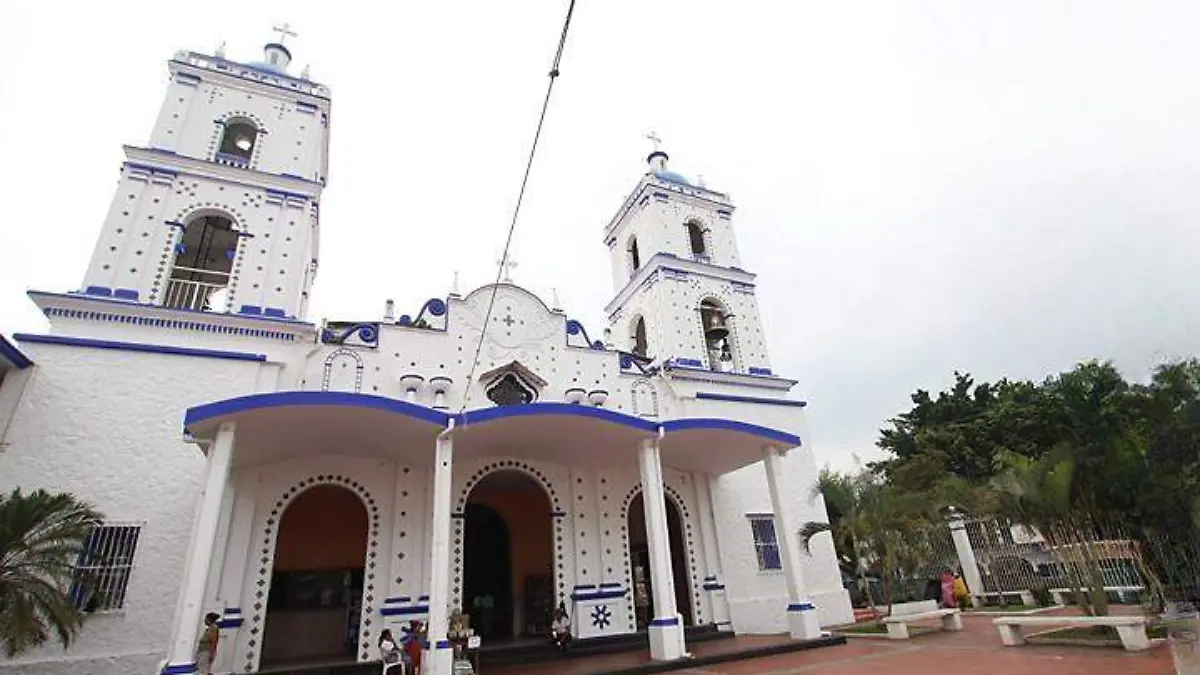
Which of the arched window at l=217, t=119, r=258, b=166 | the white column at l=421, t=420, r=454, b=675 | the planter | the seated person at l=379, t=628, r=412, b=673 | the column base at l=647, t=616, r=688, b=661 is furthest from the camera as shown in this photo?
the arched window at l=217, t=119, r=258, b=166

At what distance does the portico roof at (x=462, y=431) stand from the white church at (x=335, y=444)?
0.16 ft

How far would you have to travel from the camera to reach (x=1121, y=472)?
12555 millimetres

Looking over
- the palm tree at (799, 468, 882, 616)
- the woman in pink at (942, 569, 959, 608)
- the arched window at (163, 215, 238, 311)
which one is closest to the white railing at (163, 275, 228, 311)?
the arched window at (163, 215, 238, 311)

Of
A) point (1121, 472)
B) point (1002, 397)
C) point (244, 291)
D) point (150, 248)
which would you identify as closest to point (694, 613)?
point (1121, 472)

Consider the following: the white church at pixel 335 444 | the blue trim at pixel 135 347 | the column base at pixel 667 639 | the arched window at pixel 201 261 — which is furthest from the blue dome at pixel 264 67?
the column base at pixel 667 639

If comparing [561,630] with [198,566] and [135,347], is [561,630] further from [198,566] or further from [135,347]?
[135,347]

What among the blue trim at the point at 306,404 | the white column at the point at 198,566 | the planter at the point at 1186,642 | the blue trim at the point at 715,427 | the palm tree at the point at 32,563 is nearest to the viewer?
the planter at the point at 1186,642

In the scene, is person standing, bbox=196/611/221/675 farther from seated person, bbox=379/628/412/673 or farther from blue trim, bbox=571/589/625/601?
blue trim, bbox=571/589/625/601

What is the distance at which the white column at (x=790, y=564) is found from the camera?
1055cm

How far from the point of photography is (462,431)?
31.8 feet

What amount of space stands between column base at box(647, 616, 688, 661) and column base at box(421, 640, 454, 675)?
120 inches

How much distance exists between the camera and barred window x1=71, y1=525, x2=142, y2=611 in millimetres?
8430

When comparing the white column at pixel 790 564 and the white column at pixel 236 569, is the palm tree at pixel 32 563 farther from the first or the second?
the white column at pixel 790 564

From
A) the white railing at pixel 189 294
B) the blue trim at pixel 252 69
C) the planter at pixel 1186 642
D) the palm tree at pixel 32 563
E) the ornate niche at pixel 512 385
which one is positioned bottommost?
the planter at pixel 1186 642
